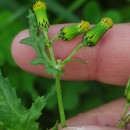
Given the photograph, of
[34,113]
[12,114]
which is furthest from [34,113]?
[12,114]

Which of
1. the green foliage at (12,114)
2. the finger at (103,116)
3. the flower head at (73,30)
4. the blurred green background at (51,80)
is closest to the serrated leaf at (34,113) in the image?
the green foliage at (12,114)

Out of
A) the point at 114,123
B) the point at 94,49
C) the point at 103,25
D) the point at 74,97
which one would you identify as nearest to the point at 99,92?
the point at 74,97

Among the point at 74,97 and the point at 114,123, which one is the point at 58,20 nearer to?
the point at 74,97

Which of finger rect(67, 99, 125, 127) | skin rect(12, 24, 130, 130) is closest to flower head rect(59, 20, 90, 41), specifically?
skin rect(12, 24, 130, 130)

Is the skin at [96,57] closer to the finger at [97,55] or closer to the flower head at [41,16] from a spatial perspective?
the finger at [97,55]

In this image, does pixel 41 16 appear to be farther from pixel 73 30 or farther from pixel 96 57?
pixel 96 57

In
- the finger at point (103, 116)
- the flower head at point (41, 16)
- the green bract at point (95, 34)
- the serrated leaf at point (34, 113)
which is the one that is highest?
the flower head at point (41, 16)
